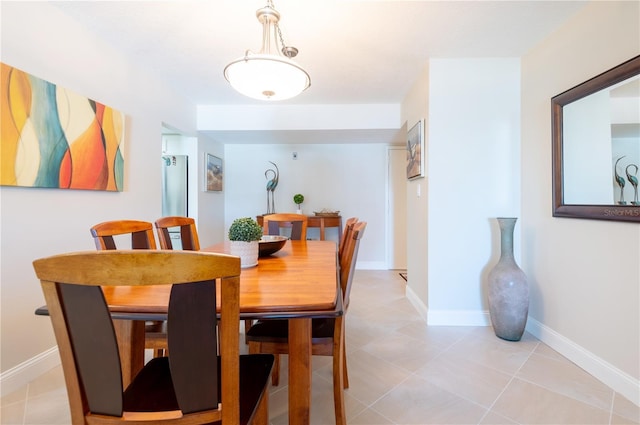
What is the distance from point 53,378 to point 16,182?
112cm

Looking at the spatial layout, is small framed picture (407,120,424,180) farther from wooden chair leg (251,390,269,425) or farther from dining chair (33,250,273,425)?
dining chair (33,250,273,425)

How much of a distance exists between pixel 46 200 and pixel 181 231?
745 mm

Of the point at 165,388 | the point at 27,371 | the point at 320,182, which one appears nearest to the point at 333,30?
the point at 165,388

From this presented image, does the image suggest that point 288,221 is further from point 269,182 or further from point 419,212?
point 269,182

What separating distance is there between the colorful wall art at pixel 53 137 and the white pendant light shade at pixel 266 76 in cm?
109

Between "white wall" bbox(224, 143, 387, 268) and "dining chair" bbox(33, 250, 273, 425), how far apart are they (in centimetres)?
388

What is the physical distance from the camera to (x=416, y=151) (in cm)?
270

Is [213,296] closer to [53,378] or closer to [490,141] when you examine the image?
[53,378]

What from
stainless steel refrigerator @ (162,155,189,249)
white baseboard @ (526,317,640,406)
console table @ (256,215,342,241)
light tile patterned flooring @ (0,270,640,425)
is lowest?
light tile patterned flooring @ (0,270,640,425)

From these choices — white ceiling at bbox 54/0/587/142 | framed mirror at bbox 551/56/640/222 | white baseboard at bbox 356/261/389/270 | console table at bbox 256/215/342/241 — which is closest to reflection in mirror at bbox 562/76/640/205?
framed mirror at bbox 551/56/640/222

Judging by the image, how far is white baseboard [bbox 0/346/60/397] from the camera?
1.50m

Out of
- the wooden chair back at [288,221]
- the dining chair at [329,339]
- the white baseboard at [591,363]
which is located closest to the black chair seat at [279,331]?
the dining chair at [329,339]

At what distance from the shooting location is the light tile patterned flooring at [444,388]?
53.2 inches

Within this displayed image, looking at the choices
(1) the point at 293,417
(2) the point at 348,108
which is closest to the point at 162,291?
(1) the point at 293,417
